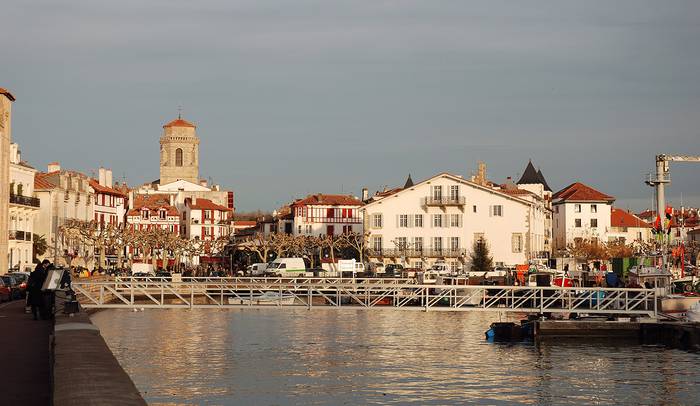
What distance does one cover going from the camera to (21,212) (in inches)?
3713

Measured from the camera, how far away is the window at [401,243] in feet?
343

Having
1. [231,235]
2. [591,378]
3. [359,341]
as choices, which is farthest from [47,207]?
[591,378]

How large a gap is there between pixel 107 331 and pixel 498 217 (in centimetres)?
5516

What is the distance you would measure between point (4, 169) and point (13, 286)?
106 ft

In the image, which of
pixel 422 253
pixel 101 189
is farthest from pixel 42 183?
pixel 422 253

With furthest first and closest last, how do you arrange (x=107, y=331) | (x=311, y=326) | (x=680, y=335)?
1. (x=311, y=326)
2. (x=107, y=331)
3. (x=680, y=335)

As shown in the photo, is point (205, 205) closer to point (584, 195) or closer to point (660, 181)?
point (584, 195)

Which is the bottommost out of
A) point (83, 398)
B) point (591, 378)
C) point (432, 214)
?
point (591, 378)

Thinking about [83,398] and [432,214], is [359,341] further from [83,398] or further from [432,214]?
[432,214]

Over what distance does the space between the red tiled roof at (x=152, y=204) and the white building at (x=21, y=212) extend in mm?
53480

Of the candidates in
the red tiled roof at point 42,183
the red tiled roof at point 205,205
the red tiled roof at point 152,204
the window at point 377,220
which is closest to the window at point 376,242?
the window at point 377,220

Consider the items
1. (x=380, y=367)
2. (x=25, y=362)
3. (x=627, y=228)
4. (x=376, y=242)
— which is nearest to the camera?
(x=25, y=362)

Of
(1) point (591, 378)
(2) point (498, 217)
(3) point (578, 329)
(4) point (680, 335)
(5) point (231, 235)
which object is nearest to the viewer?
(1) point (591, 378)

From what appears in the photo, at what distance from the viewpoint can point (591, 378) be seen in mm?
36375
